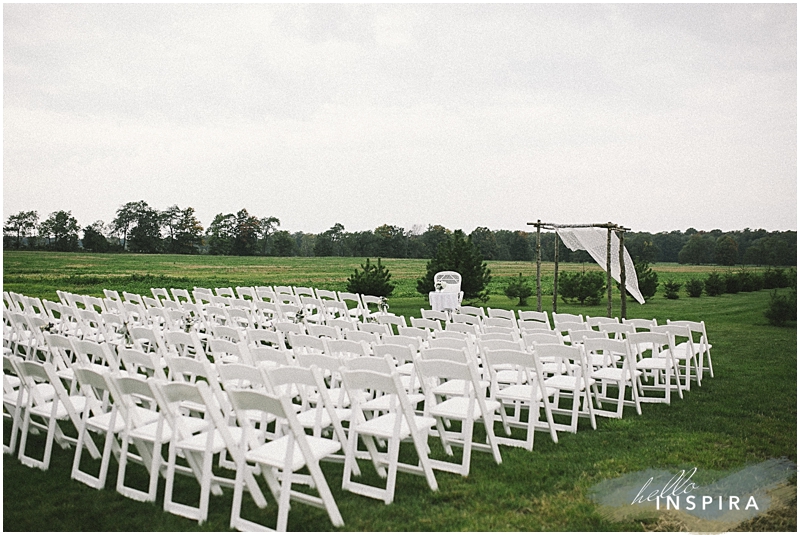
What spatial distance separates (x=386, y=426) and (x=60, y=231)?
14858 millimetres

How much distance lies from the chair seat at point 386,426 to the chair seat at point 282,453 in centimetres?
27

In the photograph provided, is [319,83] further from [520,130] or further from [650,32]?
[650,32]

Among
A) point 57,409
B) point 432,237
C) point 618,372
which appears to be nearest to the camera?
point 57,409

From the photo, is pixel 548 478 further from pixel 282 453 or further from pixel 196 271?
pixel 196 271

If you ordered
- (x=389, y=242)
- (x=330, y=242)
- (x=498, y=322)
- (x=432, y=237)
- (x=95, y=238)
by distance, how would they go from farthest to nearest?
(x=432, y=237) < (x=389, y=242) < (x=330, y=242) < (x=95, y=238) < (x=498, y=322)

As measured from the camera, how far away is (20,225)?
591 inches

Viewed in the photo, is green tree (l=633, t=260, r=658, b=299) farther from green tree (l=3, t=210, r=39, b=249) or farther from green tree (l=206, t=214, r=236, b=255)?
green tree (l=3, t=210, r=39, b=249)

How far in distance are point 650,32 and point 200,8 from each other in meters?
8.72

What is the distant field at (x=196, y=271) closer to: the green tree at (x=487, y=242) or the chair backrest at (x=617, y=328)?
the green tree at (x=487, y=242)

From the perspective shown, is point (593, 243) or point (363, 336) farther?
point (593, 243)

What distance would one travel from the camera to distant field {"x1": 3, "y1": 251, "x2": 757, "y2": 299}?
14.8 m

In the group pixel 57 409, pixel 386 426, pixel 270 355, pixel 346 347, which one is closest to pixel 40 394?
pixel 57 409

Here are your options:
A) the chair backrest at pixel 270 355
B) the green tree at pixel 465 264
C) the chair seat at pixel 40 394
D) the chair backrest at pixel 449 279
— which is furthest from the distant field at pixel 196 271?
the chair backrest at pixel 270 355

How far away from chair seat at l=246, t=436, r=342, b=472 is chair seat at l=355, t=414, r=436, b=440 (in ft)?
0.89
